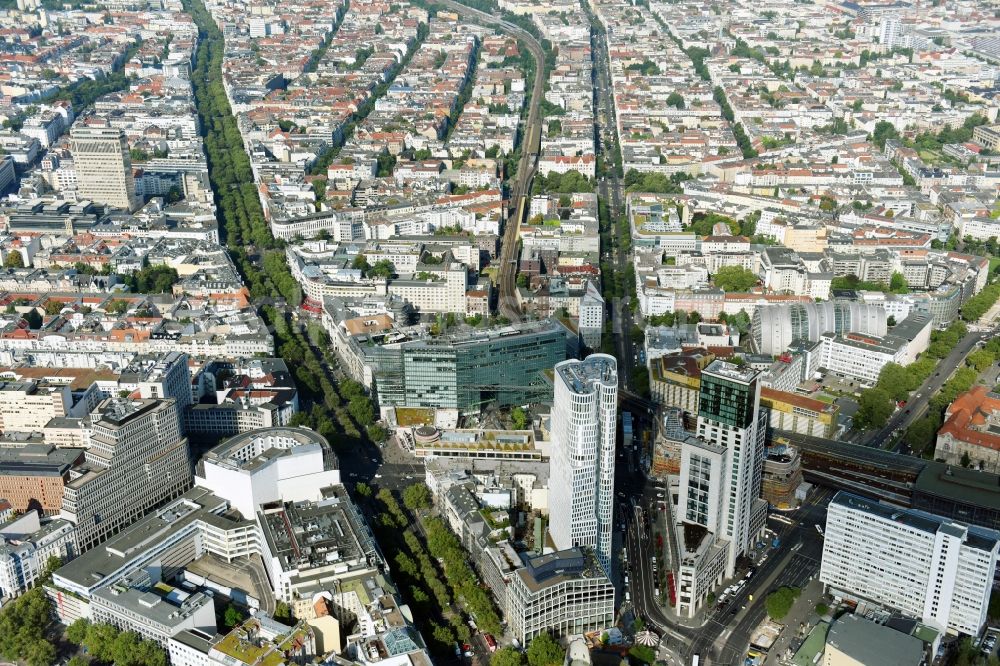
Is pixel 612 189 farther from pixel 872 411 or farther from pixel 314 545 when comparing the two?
pixel 314 545

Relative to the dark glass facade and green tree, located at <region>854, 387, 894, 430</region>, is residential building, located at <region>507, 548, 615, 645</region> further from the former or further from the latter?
green tree, located at <region>854, 387, 894, 430</region>

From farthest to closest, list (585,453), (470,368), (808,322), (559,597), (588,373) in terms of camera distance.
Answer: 1. (808,322)
2. (470,368)
3. (588,373)
4. (585,453)
5. (559,597)

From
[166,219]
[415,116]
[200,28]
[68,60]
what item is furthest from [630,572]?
[200,28]

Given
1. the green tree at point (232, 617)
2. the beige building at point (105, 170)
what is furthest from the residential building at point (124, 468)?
the beige building at point (105, 170)

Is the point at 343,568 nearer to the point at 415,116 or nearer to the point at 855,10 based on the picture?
the point at 415,116

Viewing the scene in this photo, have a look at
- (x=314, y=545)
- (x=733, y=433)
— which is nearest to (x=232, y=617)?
(x=314, y=545)
